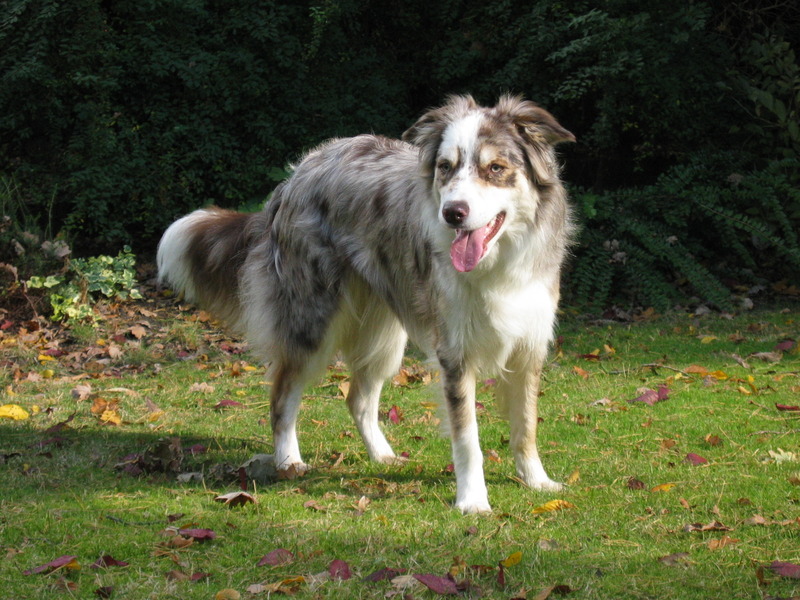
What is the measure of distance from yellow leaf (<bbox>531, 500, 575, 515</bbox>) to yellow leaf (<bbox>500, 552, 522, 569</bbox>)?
626mm

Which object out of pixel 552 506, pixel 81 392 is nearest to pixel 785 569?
pixel 552 506

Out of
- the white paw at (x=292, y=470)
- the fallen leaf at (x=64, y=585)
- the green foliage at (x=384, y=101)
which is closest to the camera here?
the fallen leaf at (x=64, y=585)

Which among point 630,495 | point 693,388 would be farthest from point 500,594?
point 693,388

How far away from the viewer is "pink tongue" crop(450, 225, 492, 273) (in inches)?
161

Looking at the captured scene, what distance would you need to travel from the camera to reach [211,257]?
227 inches

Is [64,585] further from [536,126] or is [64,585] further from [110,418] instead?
[536,126]

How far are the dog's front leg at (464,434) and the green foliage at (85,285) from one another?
15.5ft

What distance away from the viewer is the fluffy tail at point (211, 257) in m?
5.75

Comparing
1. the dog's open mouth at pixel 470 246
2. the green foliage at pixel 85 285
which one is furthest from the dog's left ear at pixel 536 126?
the green foliage at pixel 85 285

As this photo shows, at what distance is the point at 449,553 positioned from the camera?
12.2 feet

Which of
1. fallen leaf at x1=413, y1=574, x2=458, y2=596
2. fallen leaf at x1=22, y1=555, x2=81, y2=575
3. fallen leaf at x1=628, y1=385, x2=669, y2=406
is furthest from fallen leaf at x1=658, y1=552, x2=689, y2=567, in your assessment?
fallen leaf at x1=628, y1=385, x2=669, y2=406

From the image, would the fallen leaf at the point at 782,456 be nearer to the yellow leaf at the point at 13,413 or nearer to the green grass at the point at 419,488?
the green grass at the point at 419,488

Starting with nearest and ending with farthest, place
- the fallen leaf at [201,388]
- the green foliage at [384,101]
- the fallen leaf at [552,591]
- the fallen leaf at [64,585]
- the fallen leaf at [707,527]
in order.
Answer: the fallen leaf at [552,591] < the fallen leaf at [64,585] < the fallen leaf at [707,527] < the fallen leaf at [201,388] < the green foliage at [384,101]

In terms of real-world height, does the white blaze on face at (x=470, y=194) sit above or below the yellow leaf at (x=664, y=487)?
above
